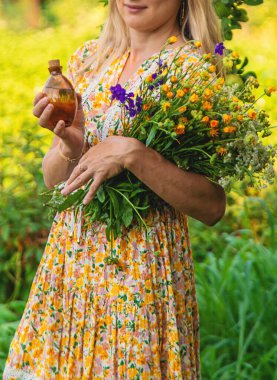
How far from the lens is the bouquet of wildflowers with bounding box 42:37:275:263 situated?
7.99 ft

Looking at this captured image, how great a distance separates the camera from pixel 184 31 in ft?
9.32

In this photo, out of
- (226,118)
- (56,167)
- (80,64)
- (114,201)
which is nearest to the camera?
(226,118)

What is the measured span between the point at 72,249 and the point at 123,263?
18cm

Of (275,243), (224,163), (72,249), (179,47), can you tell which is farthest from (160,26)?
(275,243)

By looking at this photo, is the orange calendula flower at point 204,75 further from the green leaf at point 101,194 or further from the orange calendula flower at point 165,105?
the green leaf at point 101,194

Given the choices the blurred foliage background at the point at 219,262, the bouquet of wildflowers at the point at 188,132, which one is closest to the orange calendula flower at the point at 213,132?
the bouquet of wildflowers at the point at 188,132

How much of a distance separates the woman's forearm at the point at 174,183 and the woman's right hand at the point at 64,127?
0.20 metres

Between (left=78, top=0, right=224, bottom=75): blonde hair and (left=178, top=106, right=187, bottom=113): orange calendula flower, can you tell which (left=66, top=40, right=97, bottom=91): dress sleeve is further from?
(left=178, top=106, right=187, bottom=113): orange calendula flower

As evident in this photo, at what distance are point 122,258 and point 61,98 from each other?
0.50 m

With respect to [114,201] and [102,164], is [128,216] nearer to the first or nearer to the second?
[114,201]

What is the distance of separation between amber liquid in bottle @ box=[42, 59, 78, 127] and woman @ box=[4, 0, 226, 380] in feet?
0.09

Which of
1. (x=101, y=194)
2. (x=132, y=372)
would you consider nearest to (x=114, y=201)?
(x=101, y=194)

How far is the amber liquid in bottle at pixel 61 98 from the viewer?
96.3 inches

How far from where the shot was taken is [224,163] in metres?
2.50
